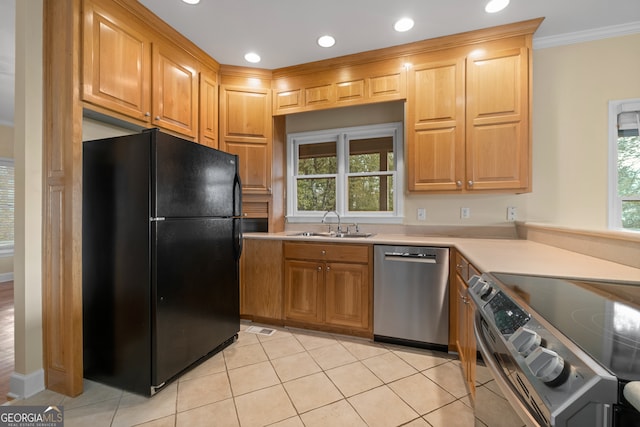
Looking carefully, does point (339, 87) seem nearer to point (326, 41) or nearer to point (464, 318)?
point (326, 41)

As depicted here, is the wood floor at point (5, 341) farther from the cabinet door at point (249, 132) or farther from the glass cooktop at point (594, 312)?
the glass cooktop at point (594, 312)

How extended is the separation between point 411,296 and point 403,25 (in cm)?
224

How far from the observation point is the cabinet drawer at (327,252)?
8.07 ft

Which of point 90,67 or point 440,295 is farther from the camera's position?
point 440,295

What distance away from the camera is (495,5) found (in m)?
2.07

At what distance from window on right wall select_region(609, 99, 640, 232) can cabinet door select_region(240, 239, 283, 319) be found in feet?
9.63

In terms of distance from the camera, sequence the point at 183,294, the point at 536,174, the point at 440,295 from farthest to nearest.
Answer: the point at 536,174, the point at 440,295, the point at 183,294

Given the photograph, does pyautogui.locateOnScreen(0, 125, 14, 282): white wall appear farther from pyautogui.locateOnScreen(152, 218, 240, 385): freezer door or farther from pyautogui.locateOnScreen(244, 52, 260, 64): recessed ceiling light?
pyautogui.locateOnScreen(152, 218, 240, 385): freezer door

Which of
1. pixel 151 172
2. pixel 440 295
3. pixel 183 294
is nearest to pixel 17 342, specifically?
pixel 183 294

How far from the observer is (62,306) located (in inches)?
67.6

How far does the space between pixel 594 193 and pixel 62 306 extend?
4059 mm

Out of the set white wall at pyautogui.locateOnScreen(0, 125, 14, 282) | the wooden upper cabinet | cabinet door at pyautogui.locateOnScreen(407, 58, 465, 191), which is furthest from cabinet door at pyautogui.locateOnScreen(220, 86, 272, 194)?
white wall at pyautogui.locateOnScreen(0, 125, 14, 282)

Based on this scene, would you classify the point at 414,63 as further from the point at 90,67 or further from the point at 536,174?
the point at 90,67

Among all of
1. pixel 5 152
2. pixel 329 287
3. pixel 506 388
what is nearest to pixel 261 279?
Answer: pixel 329 287
